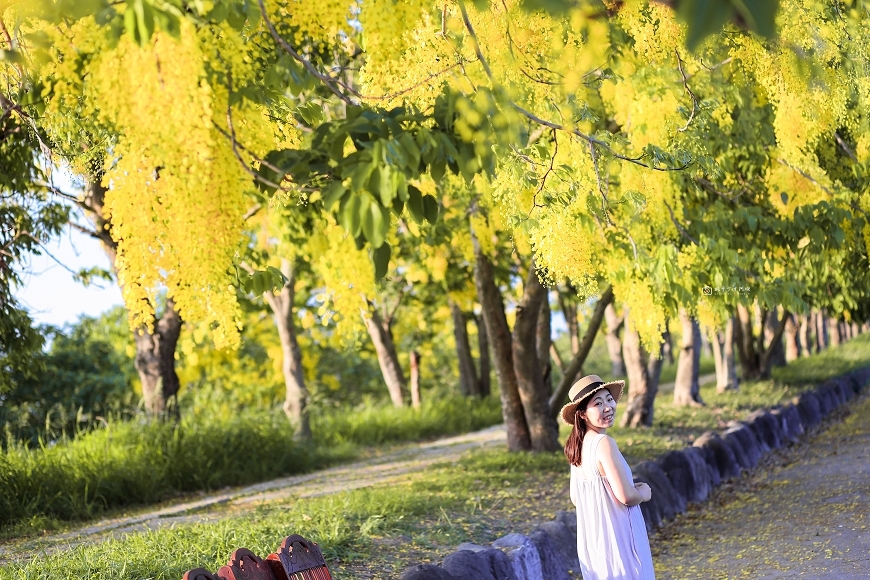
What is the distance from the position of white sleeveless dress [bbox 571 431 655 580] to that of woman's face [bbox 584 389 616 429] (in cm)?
5

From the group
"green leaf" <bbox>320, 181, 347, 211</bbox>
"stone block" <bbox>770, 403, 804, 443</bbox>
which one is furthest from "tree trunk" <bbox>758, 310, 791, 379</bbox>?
"green leaf" <bbox>320, 181, 347, 211</bbox>

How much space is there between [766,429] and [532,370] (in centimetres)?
322

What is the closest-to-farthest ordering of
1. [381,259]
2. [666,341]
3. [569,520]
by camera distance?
[381,259] < [569,520] < [666,341]

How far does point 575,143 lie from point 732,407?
8327mm

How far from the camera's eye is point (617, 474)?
13.5 ft

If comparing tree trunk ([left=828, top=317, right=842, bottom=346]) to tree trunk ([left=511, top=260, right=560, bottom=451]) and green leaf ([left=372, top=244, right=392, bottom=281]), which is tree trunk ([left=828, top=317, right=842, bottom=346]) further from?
green leaf ([left=372, top=244, right=392, bottom=281])

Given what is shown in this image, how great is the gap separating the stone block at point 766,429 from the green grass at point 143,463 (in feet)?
15.1

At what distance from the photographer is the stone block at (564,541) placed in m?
5.76

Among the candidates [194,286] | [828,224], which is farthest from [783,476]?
[194,286]

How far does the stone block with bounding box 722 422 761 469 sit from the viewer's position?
9719mm

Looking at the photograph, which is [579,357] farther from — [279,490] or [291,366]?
[291,366]

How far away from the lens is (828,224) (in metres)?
7.34

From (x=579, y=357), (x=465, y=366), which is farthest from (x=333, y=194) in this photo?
(x=465, y=366)

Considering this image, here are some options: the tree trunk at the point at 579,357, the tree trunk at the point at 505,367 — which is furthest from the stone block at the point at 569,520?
the tree trunk at the point at 505,367
